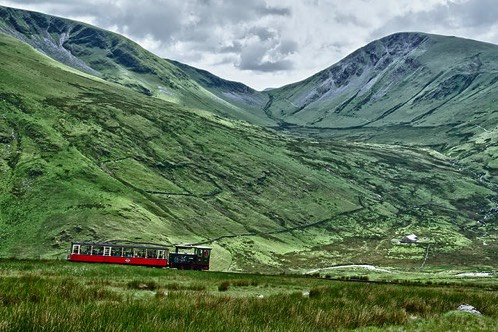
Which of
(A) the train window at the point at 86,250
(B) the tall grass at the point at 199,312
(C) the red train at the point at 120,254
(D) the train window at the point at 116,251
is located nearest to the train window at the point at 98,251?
(C) the red train at the point at 120,254

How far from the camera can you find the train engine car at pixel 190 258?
74188 mm

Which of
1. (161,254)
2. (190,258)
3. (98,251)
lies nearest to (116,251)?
(98,251)

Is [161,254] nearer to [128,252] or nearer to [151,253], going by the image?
[151,253]

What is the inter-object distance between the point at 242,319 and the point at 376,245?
7151 inches

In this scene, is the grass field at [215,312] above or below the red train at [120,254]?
above

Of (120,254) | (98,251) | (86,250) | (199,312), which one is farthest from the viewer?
(98,251)

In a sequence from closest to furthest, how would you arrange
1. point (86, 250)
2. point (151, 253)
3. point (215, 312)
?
point (215, 312), point (86, 250), point (151, 253)

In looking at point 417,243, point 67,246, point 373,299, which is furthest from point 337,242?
point 373,299

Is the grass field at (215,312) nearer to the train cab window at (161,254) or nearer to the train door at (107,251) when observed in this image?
the train door at (107,251)

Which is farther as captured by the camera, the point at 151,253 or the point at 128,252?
the point at 151,253

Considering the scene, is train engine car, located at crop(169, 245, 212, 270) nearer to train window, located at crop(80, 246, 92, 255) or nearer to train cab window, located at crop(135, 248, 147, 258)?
train cab window, located at crop(135, 248, 147, 258)

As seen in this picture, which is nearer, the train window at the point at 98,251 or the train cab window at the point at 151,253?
the train window at the point at 98,251

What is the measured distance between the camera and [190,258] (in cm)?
7494

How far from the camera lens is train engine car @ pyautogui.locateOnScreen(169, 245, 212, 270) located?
74188 millimetres
